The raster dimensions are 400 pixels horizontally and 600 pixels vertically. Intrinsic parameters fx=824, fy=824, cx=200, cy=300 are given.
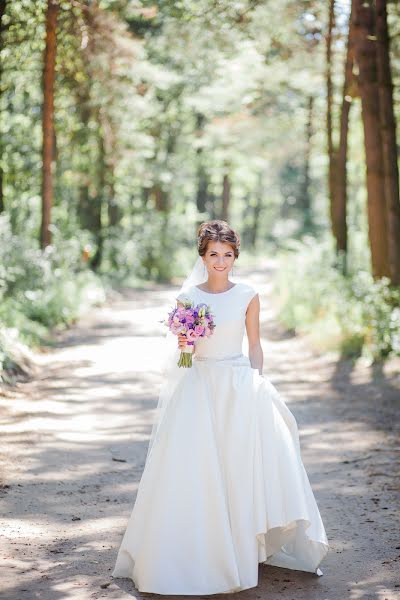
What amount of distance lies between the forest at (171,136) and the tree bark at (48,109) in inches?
1.6

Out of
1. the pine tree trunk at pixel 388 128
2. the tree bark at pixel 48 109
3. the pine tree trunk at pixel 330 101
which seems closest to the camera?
the pine tree trunk at pixel 388 128

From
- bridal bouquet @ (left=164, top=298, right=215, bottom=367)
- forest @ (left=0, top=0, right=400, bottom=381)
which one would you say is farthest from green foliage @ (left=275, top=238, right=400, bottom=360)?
bridal bouquet @ (left=164, top=298, right=215, bottom=367)

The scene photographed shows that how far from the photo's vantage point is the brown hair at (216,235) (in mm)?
5328

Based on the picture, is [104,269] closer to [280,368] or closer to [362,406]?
[280,368]

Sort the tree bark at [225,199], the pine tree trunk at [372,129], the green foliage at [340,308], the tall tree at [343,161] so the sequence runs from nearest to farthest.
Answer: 1. the green foliage at [340,308]
2. the pine tree trunk at [372,129]
3. the tall tree at [343,161]
4. the tree bark at [225,199]

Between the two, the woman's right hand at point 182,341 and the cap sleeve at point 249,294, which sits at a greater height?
the cap sleeve at point 249,294

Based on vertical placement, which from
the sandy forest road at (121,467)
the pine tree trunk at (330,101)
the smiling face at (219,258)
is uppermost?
the pine tree trunk at (330,101)

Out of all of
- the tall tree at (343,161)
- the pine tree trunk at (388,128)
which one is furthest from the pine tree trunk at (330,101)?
the pine tree trunk at (388,128)

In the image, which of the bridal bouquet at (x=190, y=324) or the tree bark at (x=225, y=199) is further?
the tree bark at (x=225, y=199)

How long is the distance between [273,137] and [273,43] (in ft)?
30.3

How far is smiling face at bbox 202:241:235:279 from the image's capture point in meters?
5.32

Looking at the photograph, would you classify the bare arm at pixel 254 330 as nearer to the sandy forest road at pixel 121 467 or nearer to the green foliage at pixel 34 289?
the sandy forest road at pixel 121 467

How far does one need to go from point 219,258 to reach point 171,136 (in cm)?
3189

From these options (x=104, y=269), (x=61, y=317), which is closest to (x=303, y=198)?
(x=104, y=269)
